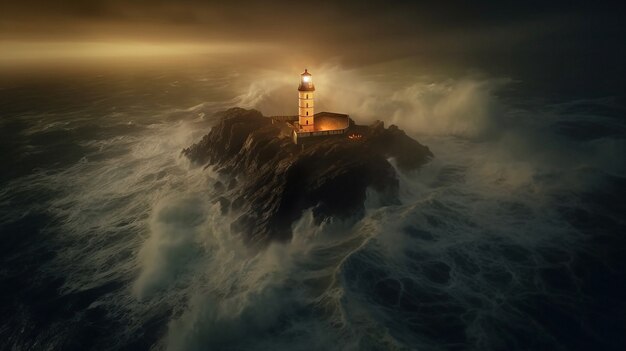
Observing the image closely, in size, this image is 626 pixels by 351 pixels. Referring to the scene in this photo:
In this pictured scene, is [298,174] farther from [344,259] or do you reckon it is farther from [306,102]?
[306,102]

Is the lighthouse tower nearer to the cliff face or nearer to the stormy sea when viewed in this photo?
the cliff face

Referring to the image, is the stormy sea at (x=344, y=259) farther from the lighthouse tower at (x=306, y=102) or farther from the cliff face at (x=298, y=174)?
the lighthouse tower at (x=306, y=102)

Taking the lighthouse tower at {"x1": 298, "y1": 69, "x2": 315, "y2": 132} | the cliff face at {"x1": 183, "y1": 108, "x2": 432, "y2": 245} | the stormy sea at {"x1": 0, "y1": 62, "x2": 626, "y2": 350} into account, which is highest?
the lighthouse tower at {"x1": 298, "y1": 69, "x2": 315, "y2": 132}

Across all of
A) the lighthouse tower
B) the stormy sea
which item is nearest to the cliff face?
the stormy sea

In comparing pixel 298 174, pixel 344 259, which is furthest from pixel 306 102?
pixel 344 259

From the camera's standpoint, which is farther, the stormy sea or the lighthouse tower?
the lighthouse tower

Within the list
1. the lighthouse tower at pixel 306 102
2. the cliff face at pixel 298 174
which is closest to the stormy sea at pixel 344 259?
the cliff face at pixel 298 174

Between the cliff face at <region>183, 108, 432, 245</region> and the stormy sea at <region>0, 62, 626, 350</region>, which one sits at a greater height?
the cliff face at <region>183, 108, 432, 245</region>
